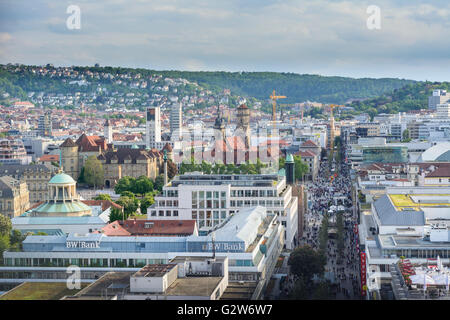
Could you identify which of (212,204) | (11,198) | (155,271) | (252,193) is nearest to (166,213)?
(212,204)

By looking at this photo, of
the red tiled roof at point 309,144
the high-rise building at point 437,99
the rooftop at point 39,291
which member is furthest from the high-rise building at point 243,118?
the high-rise building at point 437,99

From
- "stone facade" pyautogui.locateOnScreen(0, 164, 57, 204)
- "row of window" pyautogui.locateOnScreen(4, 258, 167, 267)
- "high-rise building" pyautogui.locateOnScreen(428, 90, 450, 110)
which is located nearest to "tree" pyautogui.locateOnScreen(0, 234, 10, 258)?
"row of window" pyautogui.locateOnScreen(4, 258, 167, 267)

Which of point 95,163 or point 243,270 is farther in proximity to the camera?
point 95,163

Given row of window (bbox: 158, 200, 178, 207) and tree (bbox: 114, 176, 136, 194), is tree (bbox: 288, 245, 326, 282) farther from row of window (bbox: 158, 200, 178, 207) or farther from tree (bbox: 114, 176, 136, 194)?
tree (bbox: 114, 176, 136, 194)

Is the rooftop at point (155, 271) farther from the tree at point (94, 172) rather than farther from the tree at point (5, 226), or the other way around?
the tree at point (94, 172)
